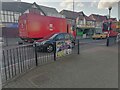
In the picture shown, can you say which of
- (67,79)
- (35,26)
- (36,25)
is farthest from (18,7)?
(67,79)

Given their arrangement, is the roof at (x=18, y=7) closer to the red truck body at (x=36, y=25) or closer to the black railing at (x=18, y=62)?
the red truck body at (x=36, y=25)

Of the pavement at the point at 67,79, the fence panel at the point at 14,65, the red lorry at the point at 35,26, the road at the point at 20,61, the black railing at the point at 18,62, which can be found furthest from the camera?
the red lorry at the point at 35,26

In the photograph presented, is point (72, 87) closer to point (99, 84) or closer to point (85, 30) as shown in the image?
point (99, 84)

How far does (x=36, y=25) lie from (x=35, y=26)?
8.1 inches

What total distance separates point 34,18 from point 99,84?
11.9 m

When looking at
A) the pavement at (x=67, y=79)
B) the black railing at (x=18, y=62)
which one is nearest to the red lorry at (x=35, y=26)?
the black railing at (x=18, y=62)

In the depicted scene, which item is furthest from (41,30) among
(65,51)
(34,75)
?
(34,75)

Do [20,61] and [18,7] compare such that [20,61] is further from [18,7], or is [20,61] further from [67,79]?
[18,7]

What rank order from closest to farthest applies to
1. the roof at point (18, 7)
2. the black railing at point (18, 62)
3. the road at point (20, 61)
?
the black railing at point (18, 62) < the road at point (20, 61) < the roof at point (18, 7)

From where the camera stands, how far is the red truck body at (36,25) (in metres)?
14.0

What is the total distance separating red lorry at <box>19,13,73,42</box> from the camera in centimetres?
1400

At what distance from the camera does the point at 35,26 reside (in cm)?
1450

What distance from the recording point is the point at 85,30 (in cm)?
4044

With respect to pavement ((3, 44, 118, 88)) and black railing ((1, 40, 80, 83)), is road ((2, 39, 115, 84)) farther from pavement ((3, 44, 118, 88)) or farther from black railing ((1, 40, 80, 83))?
pavement ((3, 44, 118, 88))
